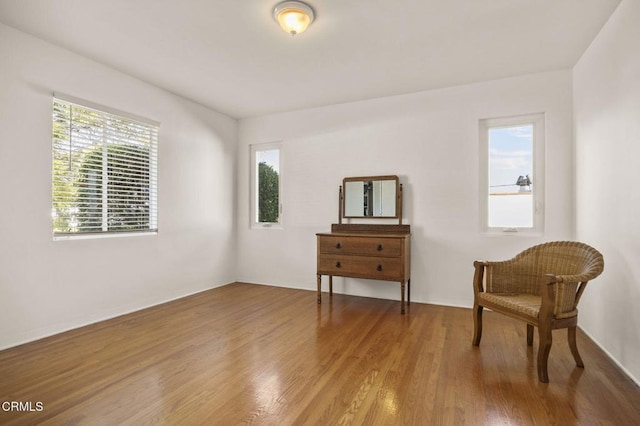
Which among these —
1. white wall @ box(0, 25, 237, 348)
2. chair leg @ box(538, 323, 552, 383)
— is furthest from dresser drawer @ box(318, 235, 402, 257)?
white wall @ box(0, 25, 237, 348)

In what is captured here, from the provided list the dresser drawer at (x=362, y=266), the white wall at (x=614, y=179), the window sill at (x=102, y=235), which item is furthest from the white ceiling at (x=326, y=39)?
the dresser drawer at (x=362, y=266)

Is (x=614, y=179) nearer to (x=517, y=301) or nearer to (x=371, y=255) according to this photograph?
(x=517, y=301)

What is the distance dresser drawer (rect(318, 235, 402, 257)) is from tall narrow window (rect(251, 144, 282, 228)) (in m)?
1.20

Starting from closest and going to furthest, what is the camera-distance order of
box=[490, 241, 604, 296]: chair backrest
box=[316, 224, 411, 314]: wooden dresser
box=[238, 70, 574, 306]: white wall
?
box=[490, 241, 604, 296]: chair backrest
box=[238, 70, 574, 306]: white wall
box=[316, 224, 411, 314]: wooden dresser

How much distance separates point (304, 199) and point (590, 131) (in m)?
3.08

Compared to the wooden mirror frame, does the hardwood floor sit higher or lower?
lower

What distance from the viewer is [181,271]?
402cm

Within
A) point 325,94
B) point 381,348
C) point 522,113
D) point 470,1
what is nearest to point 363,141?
point 325,94

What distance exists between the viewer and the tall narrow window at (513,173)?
335cm

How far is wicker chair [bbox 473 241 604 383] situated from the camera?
6.45 feet

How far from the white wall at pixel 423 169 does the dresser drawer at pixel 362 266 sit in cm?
52

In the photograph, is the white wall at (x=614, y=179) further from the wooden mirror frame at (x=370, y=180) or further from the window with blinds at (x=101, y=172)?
the window with blinds at (x=101, y=172)

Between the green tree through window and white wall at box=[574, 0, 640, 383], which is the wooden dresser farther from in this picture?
white wall at box=[574, 0, 640, 383]

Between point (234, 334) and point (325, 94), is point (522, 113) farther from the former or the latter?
point (234, 334)
